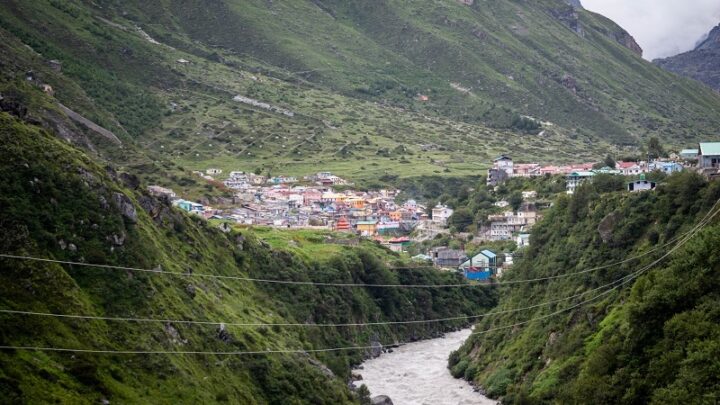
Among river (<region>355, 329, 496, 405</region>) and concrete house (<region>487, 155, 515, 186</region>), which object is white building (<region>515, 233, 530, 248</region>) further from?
concrete house (<region>487, 155, 515, 186</region>)

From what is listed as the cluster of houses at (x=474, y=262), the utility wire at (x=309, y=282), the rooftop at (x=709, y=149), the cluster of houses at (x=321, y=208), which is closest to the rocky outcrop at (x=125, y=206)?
the utility wire at (x=309, y=282)

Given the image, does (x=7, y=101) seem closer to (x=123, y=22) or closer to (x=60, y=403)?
(x=60, y=403)

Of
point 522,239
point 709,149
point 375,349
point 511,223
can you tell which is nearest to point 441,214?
point 511,223

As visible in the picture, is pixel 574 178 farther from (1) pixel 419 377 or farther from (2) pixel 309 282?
(1) pixel 419 377

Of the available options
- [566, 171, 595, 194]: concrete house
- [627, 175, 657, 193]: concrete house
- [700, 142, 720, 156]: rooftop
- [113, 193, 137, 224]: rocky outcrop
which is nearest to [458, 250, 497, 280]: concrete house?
[566, 171, 595, 194]: concrete house

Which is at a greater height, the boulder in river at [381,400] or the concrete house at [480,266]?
the concrete house at [480,266]

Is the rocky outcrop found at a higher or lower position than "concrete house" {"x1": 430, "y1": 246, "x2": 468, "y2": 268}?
higher

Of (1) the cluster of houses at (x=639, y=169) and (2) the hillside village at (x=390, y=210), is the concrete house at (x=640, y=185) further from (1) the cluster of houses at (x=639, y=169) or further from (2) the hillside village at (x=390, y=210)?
(2) the hillside village at (x=390, y=210)
